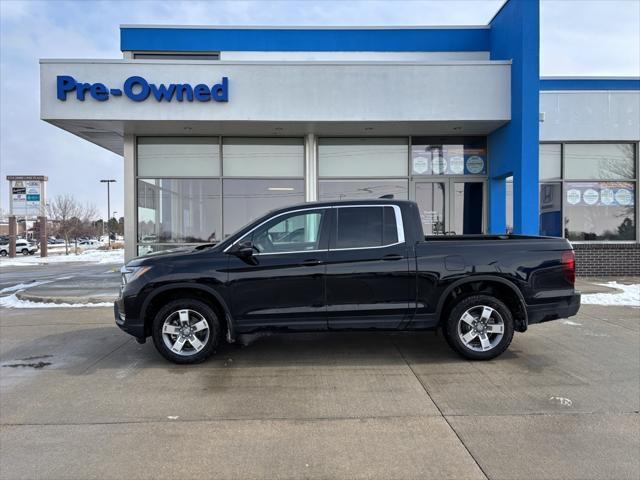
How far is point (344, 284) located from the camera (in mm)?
5551

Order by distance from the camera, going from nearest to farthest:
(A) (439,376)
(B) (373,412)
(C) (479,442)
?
(C) (479,442)
(B) (373,412)
(A) (439,376)

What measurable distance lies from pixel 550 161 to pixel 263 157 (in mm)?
8208

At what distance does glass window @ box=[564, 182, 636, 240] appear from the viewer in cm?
1382

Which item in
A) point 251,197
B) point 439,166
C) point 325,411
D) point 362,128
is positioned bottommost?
point 325,411

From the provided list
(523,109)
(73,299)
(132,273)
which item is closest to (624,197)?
(523,109)

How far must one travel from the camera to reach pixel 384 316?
5.63 meters

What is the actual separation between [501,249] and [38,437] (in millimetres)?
5047

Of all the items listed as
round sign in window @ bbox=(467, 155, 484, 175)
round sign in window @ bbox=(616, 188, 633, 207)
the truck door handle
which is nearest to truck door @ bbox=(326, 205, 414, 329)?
the truck door handle

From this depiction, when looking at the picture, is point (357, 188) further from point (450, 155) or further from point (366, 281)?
point (366, 281)

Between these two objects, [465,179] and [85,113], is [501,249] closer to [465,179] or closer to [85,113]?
[465,179]

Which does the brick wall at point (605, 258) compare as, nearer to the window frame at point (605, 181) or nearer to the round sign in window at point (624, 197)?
the window frame at point (605, 181)

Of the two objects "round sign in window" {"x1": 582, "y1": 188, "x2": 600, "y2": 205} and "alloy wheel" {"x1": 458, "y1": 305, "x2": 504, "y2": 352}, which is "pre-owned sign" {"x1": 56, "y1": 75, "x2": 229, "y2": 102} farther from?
"round sign in window" {"x1": 582, "y1": 188, "x2": 600, "y2": 205}

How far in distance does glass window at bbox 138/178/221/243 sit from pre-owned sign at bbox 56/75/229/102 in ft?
7.97

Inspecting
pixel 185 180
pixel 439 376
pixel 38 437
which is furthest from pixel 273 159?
pixel 38 437
